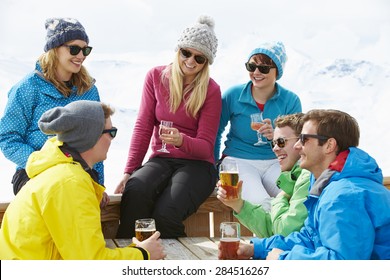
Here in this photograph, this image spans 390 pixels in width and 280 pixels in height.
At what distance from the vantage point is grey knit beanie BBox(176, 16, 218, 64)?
5341 millimetres

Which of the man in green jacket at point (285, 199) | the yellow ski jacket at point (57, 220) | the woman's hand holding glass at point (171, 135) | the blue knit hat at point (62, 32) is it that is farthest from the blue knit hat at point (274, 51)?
the yellow ski jacket at point (57, 220)

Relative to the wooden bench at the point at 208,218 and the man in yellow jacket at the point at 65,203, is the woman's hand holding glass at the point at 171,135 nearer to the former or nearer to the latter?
the wooden bench at the point at 208,218

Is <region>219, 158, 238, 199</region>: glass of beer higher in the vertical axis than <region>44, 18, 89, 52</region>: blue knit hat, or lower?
lower

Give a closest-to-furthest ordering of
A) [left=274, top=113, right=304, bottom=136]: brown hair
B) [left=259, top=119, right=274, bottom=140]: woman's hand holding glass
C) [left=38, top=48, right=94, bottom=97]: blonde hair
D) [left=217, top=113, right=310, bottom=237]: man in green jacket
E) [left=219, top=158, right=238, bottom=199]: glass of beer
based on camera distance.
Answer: [left=217, top=113, right=310, bottom=237]: man in green jacket
[left=219, top=158, right=238, bottom=199]: glass of beer
[left=274, top=113, right=304, bottom=136]: brown hair
[left=38, top=48, right=94, bottom=97]: blonde hair
[left=259, top=119, right=274, bottom=140]: woman's hand holding glass

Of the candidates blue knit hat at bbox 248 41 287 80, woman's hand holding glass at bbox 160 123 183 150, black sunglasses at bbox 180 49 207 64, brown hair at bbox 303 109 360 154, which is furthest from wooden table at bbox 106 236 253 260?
blue knit hat at bbox 248 41 287 80

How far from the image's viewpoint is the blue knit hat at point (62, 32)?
5145 mm

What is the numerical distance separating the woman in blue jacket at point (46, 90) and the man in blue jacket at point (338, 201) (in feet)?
6.81

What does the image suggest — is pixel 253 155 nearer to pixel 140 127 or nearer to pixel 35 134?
pixel 140 127

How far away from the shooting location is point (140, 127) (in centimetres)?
545

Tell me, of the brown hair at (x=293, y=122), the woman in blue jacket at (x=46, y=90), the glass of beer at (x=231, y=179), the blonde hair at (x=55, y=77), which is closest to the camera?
the glass of beer at (x=231, y=179)

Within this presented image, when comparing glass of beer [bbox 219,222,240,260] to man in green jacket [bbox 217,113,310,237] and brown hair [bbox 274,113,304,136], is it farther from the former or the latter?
brown hair [bbox 274,113,304,136]

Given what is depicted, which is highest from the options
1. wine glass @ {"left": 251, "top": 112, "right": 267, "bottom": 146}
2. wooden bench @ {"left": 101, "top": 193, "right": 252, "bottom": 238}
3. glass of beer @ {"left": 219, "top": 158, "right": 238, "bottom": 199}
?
wine glass @ {"left": 251, "top": 112, "right": 267, "bottom": 146}

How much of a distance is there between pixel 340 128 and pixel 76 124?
4.61ft
